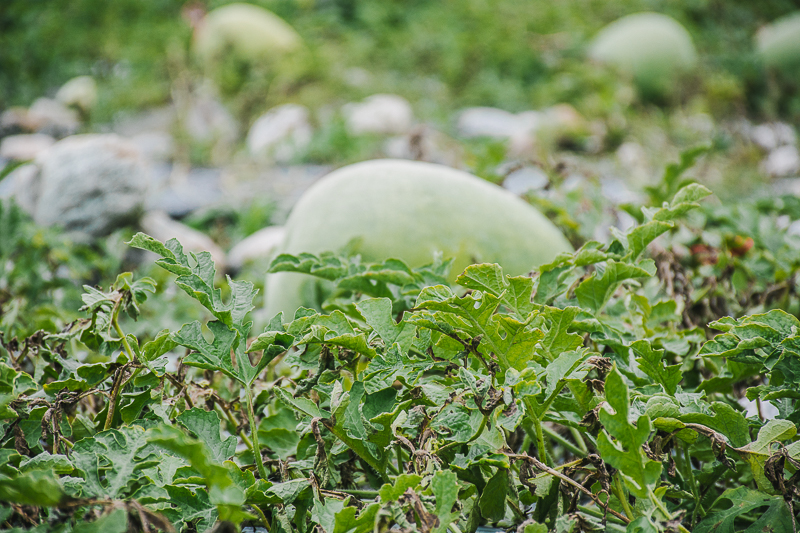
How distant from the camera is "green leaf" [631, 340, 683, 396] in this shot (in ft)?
2.59

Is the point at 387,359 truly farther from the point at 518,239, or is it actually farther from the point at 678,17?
the point at 678,17

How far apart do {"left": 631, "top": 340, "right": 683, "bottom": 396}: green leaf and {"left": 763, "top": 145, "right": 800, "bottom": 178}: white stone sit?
4.15 m

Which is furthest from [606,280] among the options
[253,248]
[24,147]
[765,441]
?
[24,147]

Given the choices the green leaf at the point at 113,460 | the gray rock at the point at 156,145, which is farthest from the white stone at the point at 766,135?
the green leaf at the point at 113,460

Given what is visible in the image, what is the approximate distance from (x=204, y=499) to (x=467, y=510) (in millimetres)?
302

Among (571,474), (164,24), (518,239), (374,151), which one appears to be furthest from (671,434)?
(164,24)

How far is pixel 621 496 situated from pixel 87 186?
257 cm

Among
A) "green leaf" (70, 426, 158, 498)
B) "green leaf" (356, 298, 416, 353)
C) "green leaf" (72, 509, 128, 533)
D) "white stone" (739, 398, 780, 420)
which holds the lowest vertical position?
"white stone" (739, 398, 780, 420)

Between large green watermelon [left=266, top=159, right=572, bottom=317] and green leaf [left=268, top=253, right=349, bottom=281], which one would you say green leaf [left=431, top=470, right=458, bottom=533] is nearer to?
green leaf [left=268, top=253, right=349, bottom=281]

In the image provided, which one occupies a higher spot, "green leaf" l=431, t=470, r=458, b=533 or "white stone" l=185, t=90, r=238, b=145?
"green leaf" l=431, t=470, r=458, b=533

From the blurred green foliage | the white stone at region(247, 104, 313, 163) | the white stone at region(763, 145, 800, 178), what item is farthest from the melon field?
the blurred green foliage

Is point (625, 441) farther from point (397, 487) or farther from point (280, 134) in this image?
point (280, 134)

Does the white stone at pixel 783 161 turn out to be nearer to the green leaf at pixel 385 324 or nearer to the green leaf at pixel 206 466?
the green leaf at pixel 385 324

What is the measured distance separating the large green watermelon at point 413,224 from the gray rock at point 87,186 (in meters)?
1.43
